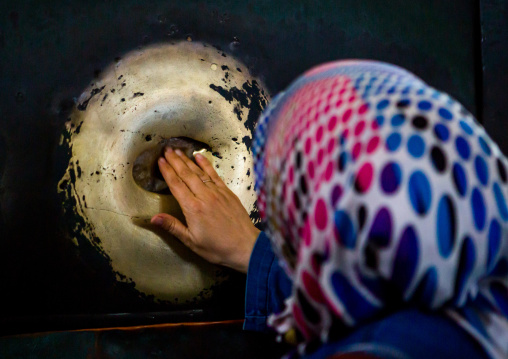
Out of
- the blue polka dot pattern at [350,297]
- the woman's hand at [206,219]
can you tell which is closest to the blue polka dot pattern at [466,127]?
the blue polka dot pattern at [350,297]

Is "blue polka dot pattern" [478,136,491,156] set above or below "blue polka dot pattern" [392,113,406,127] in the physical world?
below

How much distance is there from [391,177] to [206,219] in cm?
40

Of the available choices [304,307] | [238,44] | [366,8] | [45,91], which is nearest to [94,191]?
[45,91]

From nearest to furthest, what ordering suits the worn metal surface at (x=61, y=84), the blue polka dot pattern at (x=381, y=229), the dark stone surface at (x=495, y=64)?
the blue polka dot pattern at (x=381, y=229) → the worn metal surface at (x=61, y=84) → the dark stone surface at (x=495, y=64)

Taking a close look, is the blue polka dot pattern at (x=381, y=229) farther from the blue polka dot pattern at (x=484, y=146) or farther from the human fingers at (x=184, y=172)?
the human fingers at (x=184, y=172)

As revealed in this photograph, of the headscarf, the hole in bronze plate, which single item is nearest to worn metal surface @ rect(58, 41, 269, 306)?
the hole in bronze plate

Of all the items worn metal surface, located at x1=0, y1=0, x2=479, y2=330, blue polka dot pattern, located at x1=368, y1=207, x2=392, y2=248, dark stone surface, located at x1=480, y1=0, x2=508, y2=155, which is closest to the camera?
blue polka dot pattern, located at x1=368, y1=207, x2=392, y2=248

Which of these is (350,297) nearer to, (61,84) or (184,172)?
(184,172)

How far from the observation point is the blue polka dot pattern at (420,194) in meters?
0.21

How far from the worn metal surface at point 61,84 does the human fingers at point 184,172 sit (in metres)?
0.15

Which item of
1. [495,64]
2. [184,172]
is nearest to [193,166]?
[184,172]

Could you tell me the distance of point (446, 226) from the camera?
217 millimetres

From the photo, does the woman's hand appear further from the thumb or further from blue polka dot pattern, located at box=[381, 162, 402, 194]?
blue polka dot pattern, located at box=[381, 162, 402, 194]

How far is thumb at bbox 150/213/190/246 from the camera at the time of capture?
59 cm
